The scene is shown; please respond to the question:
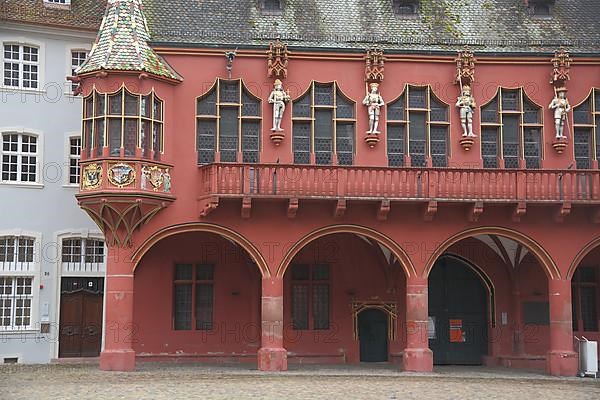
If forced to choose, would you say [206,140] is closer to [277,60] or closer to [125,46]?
[277,60]

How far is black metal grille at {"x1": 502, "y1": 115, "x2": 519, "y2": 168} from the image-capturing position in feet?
92.2

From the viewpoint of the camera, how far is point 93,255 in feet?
98.4

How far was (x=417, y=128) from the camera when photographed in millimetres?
28062

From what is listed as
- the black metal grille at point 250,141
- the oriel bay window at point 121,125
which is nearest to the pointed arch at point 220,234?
the oriel bay window at point 121,125

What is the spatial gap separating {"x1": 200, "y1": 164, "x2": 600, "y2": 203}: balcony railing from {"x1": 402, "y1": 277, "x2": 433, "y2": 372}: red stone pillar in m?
2.63

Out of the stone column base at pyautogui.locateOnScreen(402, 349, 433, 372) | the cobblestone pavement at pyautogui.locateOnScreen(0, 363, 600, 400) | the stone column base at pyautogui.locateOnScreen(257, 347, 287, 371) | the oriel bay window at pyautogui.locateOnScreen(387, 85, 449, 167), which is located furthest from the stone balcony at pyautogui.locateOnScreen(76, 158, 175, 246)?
the stone column base at pyautogui.locateOnScreen(402, 349, 433, 372)

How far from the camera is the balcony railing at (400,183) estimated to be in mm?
25875

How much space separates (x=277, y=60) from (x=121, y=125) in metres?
4.86

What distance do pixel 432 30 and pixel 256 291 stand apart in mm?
9738

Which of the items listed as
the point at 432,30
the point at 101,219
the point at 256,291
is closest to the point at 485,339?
the point at 256,291

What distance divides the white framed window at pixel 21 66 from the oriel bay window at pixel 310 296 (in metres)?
10.3

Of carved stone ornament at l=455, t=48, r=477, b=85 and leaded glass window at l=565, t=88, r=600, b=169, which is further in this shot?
leaded glass window at l=565, t=88, r=600, b=169

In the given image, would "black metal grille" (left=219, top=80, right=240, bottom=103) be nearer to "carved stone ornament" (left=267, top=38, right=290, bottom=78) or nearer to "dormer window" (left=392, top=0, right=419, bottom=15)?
"carved stone ornament" (left=267, top=38, right=290, bottom=78)

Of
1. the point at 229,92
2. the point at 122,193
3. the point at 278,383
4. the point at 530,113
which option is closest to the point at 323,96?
the point at 229,92
